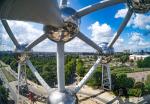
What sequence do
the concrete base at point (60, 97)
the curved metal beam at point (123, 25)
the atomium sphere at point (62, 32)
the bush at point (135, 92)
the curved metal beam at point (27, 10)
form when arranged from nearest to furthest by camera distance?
the curved metal beam at point (27, 10) < the atomium sphere at point (62, 32) < the concrete base at point (60, 97) < the curved metal beam at point (123, 25) < the bush at point (135, 92)

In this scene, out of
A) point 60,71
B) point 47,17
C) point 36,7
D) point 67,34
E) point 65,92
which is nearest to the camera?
point 36,7

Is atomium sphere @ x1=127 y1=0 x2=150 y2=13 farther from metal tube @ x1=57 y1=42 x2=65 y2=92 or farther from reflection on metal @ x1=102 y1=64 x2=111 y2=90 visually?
reflection on metal @ x1=102 y1=64 x2=111 y2=90

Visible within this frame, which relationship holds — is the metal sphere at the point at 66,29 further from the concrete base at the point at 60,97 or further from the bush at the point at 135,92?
the bush at the point at 135,92

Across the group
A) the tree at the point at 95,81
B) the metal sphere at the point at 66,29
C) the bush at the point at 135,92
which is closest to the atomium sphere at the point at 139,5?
the metal sphere at the point at 66,29

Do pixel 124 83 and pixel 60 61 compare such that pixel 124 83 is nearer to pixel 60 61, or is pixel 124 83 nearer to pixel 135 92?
pixel 135 92

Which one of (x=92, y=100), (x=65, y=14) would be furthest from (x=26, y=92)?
(x=65, y=14)

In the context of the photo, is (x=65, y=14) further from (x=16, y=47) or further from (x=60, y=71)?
(x=16, y=47)

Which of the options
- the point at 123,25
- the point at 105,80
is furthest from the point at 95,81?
the point at 123,25

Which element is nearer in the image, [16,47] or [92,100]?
[16,47]

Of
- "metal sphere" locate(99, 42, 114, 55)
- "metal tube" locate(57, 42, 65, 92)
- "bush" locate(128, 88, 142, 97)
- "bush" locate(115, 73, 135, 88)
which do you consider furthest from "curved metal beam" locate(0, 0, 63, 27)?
"bush" locate(115, 73, 135, 88)
